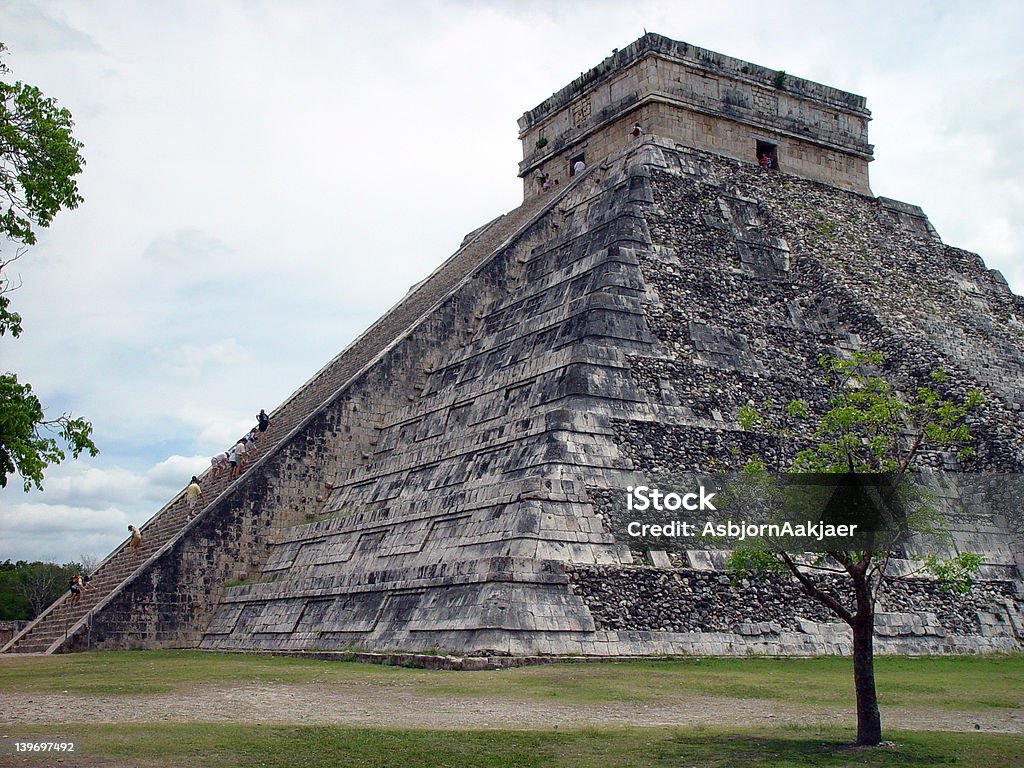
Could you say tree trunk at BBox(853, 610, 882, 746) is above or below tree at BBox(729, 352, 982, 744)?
below

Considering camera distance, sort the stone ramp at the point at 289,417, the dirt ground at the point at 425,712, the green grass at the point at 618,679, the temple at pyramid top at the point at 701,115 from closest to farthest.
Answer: the dirt ground at the point at 425,712, the green grass at the point at 618,679, the stone ramp at the point at 289,417, the temple at pyramid top at the point at 701,115

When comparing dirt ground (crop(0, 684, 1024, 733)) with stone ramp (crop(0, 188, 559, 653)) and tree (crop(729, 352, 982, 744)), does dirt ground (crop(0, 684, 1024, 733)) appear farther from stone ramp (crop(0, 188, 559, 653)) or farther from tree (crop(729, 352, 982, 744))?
stone ramp (crop(0, 188, 559, 653))

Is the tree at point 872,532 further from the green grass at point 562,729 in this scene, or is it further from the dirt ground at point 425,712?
the dirt ground at point 425,712

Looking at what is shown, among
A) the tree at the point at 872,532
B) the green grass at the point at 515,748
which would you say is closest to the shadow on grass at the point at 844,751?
the green grass at the point at 515,748

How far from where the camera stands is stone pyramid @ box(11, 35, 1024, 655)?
15.4m

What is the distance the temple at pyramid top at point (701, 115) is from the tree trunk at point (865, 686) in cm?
1637

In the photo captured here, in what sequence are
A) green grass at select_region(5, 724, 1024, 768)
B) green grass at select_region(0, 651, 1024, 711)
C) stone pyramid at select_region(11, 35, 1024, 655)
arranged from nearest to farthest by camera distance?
1. green grass at select_region(5, 724, 1024, 768)
2. green grass at select_region(0, 651, 1024, 711)
3. stone pyramid at select_region(11, 35, 1024, 655)

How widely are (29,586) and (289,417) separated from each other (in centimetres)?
2737

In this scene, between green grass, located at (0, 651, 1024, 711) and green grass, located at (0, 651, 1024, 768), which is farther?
green grass, located at (0, 651, 1024, 711)

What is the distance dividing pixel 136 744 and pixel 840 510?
6060mm

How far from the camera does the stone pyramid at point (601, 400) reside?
15445 millimetres

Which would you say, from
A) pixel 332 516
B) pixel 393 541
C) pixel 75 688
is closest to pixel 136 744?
pixel 75 688

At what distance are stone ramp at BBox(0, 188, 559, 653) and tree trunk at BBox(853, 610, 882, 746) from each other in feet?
43.6

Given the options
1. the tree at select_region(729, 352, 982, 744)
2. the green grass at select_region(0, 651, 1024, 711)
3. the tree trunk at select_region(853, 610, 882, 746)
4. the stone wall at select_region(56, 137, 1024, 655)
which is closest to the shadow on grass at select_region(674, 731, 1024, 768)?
the tree trunk at select_region(853, 610, 882, 746)
